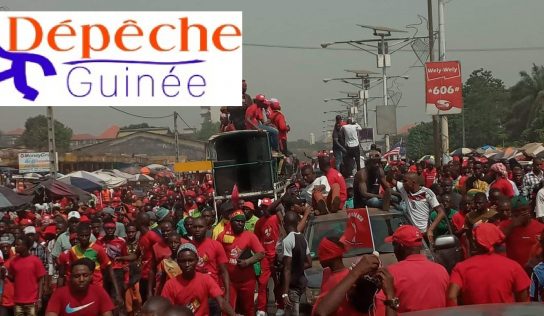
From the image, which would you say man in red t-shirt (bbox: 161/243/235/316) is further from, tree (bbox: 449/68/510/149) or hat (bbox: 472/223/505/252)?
tree (bbox: 449/68/510/149)

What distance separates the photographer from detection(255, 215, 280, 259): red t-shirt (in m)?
11.2

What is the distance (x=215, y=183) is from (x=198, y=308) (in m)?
8.56

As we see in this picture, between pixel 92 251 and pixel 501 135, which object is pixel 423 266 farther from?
pixel 501 135

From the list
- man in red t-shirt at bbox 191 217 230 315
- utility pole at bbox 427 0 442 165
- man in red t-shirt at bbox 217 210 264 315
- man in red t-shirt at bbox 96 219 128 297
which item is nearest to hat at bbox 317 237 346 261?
man in red t-shirt at bbox 191 217 230 315

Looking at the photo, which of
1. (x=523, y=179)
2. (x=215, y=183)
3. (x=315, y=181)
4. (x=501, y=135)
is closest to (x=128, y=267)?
(x=315, y=181)

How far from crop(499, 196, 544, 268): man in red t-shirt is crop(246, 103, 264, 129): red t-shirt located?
755 centimetres

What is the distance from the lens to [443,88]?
21.8m

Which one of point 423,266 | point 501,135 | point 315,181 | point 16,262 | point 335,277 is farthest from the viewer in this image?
point 501,135

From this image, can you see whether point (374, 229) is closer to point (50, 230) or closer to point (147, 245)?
point (147, 245)

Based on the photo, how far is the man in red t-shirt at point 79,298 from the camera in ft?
23.1

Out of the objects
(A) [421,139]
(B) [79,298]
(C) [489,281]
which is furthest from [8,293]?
(A) [421,139]

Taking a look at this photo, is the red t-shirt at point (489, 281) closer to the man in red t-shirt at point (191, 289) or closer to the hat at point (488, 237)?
the hat at point (488, 237)

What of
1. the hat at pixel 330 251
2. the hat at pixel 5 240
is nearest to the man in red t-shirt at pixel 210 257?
the hat at pixel 330 251

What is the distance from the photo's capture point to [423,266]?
5594 mm
